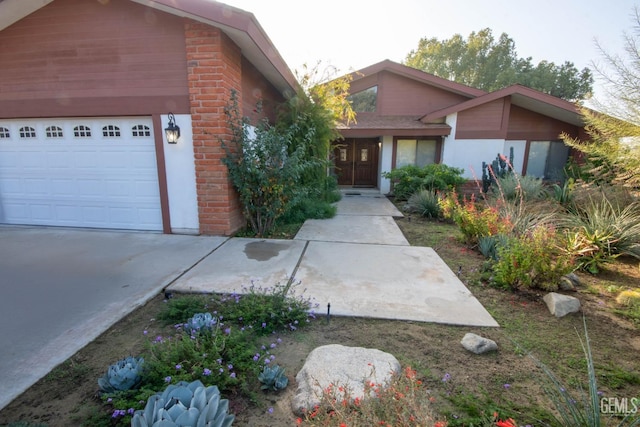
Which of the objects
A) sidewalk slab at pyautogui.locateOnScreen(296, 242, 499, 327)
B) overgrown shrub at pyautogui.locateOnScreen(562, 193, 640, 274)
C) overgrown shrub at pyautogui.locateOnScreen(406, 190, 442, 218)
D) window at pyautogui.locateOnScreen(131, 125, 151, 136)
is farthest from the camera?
overgrown shrub at pyautogui.locateOnScreen(406, 190, 442, 218)

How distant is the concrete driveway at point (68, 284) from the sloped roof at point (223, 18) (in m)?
3.41

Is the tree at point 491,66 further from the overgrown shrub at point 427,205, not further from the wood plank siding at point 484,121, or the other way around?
the overgrown shrub at point 427,205

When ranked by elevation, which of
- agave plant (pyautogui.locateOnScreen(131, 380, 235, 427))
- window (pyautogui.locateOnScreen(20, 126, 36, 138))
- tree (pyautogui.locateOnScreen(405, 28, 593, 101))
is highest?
tree (pyautogui.locateOnScreen(405, 28, 593, 101))

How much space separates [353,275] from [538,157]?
12.2 metres

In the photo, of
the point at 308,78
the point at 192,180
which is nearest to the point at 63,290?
the point at 192,180

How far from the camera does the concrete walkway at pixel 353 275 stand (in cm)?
308

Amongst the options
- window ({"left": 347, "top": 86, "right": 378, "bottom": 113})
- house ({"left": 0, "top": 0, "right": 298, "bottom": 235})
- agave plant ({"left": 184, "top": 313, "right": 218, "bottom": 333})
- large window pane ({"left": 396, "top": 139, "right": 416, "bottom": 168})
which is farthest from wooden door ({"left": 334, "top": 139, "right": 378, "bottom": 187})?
agave plant ({"left": 184, "top": 313, "right": 218, "bottom": 333})

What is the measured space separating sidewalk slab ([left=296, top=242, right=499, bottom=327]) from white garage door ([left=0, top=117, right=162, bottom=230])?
360cm

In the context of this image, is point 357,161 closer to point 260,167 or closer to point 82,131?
point 260,167

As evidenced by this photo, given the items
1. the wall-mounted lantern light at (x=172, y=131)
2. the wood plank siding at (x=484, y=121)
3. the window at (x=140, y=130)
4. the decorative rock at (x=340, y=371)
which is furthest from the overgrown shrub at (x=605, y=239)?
the wood plank siding at (x=484, y=121)

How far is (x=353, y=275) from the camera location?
3.90 m

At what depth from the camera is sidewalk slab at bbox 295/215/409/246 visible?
18.2 ft

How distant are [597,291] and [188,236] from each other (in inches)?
241

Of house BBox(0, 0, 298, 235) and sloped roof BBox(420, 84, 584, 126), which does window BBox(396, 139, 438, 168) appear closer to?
sloped roof BBox(420, 84, 584, 126)
